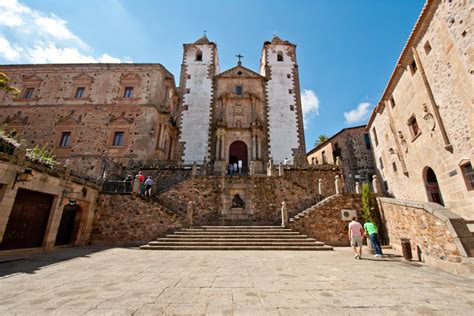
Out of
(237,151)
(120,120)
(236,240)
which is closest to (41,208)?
(236,240)

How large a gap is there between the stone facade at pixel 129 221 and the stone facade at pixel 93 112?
221 inches

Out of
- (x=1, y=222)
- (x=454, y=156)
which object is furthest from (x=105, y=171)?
(x=454, y=156)

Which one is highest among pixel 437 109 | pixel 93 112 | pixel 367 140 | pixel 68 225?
pixel 93 112

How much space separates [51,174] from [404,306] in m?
12.9

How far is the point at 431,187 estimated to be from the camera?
424 inches

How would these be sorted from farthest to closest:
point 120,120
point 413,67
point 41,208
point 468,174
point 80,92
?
point 80,92
point 120,120
point 413,67
point 41,208
point 468,174

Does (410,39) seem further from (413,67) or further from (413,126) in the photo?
(413,126)

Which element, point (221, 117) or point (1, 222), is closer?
point (1, 222)

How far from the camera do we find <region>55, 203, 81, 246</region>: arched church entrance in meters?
10.3

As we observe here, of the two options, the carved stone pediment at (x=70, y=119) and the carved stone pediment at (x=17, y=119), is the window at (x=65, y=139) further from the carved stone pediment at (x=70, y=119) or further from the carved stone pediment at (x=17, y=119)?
the carved stone pediment at (x=17, y=119)

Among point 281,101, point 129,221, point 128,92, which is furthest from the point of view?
point 281,101

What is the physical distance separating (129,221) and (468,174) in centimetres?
1643

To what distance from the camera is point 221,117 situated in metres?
22.9

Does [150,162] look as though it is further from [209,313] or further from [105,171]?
[209,313]
